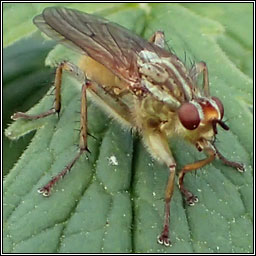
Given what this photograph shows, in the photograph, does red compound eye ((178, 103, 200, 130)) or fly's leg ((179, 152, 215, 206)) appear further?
fly's leg ((179, 152, 215, 206))

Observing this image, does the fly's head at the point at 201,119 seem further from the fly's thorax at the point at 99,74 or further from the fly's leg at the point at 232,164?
the fly's thorax at the point at 99,74

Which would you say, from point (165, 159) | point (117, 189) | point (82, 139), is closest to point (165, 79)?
point (165, 159)

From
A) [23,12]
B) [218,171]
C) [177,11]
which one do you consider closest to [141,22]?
[177,11]

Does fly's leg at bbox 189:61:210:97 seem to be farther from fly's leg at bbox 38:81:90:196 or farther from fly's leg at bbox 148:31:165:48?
fly's leg at bbox 38:81:90:196

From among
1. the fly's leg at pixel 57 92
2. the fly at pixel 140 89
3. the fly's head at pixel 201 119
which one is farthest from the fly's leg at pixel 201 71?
the fly's leg at pixel 57 92

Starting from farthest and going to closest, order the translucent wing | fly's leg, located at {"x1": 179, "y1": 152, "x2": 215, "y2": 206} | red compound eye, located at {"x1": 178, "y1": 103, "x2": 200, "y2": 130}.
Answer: the translucent wing → fly's leg, located at {"x1": 179, "y1": 152, "x2": 215, "y2": 206} → red compound eye, located at {"x1": 178, "y1": 103, "x2": 200, "y2": 130}

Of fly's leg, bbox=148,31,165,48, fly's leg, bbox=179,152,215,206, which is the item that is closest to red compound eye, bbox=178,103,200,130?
fly's leg, bbox=179,152,215,206

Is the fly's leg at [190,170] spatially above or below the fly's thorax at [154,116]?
below
